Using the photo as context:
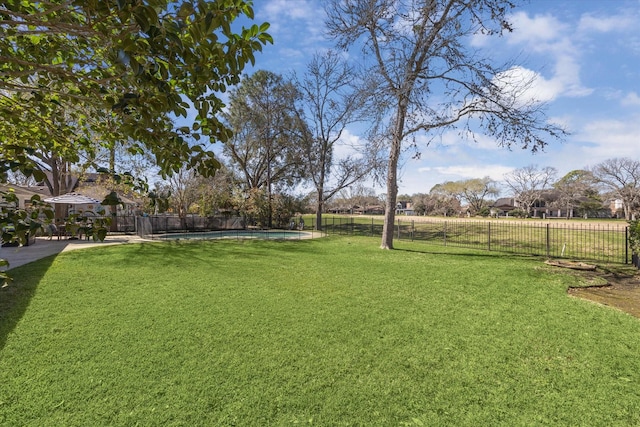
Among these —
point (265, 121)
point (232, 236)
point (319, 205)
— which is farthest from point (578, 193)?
point (232, 236)

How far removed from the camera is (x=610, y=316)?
15.3 ft

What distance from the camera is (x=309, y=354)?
3.37 metres

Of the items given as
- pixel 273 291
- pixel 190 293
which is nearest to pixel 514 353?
pixel 273 291

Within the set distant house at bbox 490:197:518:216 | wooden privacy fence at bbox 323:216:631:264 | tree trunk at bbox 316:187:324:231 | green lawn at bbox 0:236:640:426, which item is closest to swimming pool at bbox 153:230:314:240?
tree trunk at bbox 316:187:324:231

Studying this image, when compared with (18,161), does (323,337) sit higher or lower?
lower

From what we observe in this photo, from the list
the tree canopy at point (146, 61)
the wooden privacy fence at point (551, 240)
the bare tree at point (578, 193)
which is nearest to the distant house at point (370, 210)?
the bare tree at point (578, 193)

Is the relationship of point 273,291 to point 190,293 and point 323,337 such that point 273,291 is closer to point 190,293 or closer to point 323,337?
point 190,293

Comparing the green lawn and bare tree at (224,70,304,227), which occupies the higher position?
bare tree at (224,70,304,227)

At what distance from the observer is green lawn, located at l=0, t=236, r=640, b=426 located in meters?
2.44

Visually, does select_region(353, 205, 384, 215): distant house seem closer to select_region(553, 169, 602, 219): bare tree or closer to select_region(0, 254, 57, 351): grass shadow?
select_region(553, 169, 602, 219): bare tree

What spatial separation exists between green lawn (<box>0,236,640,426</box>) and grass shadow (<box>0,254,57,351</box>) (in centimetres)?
3

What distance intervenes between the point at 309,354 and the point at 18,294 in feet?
18.3

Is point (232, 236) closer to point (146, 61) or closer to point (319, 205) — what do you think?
point (319, 205)

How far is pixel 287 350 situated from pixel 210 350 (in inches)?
33.9
